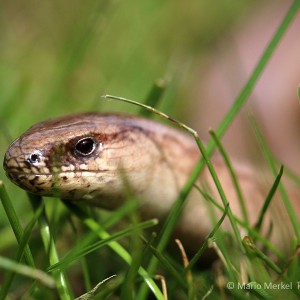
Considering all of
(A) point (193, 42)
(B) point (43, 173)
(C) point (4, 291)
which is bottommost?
(C) point (4, 291)

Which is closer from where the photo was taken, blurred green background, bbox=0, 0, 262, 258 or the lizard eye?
the lizard eye

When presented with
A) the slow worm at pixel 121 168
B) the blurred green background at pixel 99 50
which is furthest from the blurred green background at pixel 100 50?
the slow worm at pixel 121 168

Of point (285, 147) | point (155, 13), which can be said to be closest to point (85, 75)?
point (155, 13)

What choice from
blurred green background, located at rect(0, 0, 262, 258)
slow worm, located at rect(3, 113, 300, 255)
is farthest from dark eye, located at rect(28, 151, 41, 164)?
blurred green background, located at rect(0, 0, 262, 258)

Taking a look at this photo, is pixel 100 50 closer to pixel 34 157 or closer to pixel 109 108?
pixel 109 108

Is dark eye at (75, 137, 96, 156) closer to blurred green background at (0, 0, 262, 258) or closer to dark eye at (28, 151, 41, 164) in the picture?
dark eye at (28, 151, 41, 164)

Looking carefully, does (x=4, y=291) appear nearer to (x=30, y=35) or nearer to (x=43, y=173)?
(x=43, y=173)

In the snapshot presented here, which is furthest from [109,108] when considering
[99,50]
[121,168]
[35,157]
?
[35,157]
